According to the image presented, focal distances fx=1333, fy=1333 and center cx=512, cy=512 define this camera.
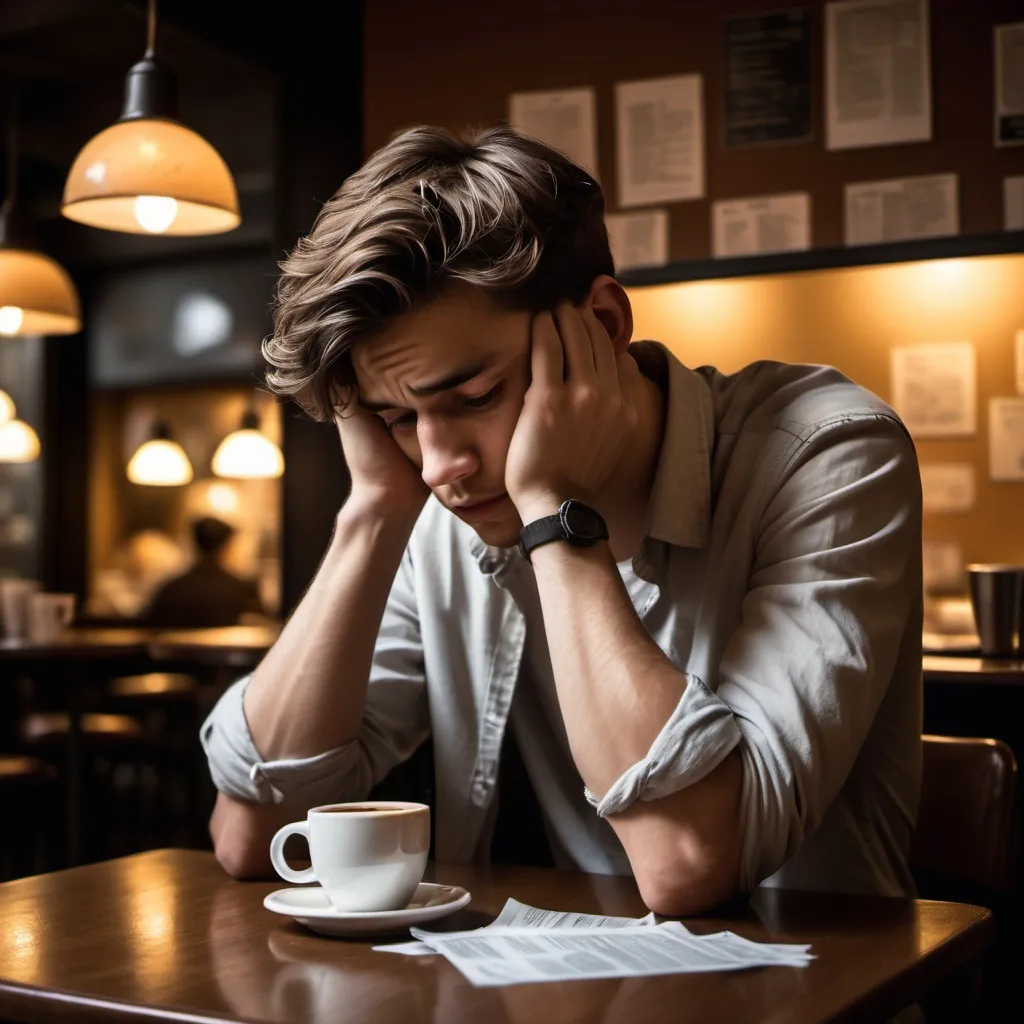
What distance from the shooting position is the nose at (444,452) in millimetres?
1325

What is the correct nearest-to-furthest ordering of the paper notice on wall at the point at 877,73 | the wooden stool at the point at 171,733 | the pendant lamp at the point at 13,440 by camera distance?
the paper notice on wall at the point at 877,73
the wooden stool at the point at 171,733
the pendant lamp at the point at 13,440

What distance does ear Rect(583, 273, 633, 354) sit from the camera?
1.44m

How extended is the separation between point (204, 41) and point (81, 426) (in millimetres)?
4539

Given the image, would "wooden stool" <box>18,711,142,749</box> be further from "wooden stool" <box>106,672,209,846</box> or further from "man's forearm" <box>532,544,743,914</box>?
"man's forearm" <box>532,544,743,914</box>

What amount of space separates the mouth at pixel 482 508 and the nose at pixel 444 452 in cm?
5

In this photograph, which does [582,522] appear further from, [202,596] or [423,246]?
[202,596]

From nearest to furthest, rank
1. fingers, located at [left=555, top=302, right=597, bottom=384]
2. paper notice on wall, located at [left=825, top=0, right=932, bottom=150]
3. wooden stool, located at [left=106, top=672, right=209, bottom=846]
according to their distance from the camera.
→ fingers, located at [left=555, top=302, right=597, bottom=384] → paper notice on wall, located at [left=825, top=0, right=932, bottom=150] → wooden stool, located at [left=106, top=672, right=209, bottom=846]

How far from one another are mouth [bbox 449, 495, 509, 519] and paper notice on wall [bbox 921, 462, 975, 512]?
256cm

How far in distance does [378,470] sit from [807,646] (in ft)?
1.85

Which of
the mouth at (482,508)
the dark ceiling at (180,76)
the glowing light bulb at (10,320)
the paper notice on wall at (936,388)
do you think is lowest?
the mouth at (482,508)

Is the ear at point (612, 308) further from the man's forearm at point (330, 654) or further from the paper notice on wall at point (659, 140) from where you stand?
the paper notice on wall at point (659, 140)

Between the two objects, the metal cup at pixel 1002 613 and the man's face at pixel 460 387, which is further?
the metal cup at pixel 1002 613

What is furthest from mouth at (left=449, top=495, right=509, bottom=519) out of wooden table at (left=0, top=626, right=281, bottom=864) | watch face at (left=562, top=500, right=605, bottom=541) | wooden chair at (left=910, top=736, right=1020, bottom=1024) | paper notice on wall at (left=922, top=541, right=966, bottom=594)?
wooden table at (left=0, top=626, right=281, bottom=864)

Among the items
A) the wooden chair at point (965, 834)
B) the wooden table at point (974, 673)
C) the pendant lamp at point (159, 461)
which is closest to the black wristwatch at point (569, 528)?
the wooden chair at point (965, 834)
